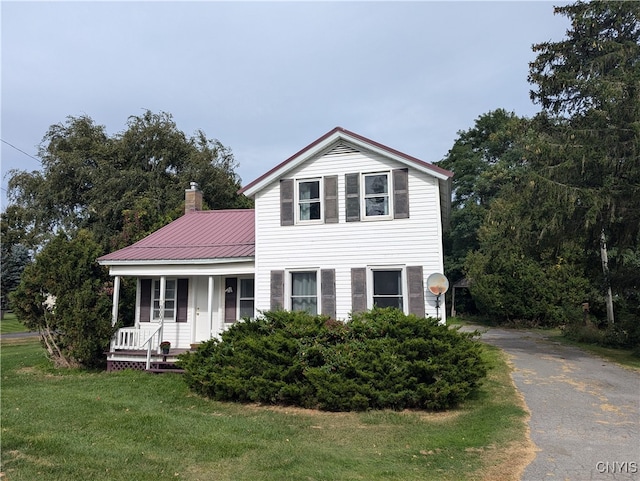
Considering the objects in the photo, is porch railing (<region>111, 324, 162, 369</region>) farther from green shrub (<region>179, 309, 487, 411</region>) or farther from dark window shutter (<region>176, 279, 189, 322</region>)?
green shrub (<region>179, 309, 487, 411</region>)

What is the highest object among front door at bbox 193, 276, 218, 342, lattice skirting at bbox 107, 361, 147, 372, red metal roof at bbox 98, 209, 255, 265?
red metal roof at bbox 98, 209, 255, 265

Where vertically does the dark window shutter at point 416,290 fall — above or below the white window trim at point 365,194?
below

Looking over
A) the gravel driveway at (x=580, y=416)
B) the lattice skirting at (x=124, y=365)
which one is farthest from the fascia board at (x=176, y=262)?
the gravel driveway at (x=580, y=416)

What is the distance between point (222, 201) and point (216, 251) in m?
22.5

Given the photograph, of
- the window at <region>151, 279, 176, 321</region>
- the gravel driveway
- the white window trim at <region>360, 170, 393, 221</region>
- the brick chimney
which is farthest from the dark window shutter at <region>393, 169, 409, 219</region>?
the brick chimney

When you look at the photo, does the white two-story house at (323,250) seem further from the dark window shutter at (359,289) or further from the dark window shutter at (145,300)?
the dark window shutter at (145,300)

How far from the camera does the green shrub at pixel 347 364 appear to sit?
8414mm

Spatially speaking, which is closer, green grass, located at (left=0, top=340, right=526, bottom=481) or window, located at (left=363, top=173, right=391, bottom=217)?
green grass, located at (left=0, top=340, right=526, bottom=481)

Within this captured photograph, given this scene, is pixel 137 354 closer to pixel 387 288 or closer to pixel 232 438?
pixel 232 438

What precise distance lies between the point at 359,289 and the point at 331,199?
2548mm

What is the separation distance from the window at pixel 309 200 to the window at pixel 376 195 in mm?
1333

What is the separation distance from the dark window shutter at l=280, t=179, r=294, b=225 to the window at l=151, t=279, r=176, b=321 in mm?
4674

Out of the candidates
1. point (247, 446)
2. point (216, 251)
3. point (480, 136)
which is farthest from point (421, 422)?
point (480, 136)

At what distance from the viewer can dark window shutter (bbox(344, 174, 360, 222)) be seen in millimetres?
11641
